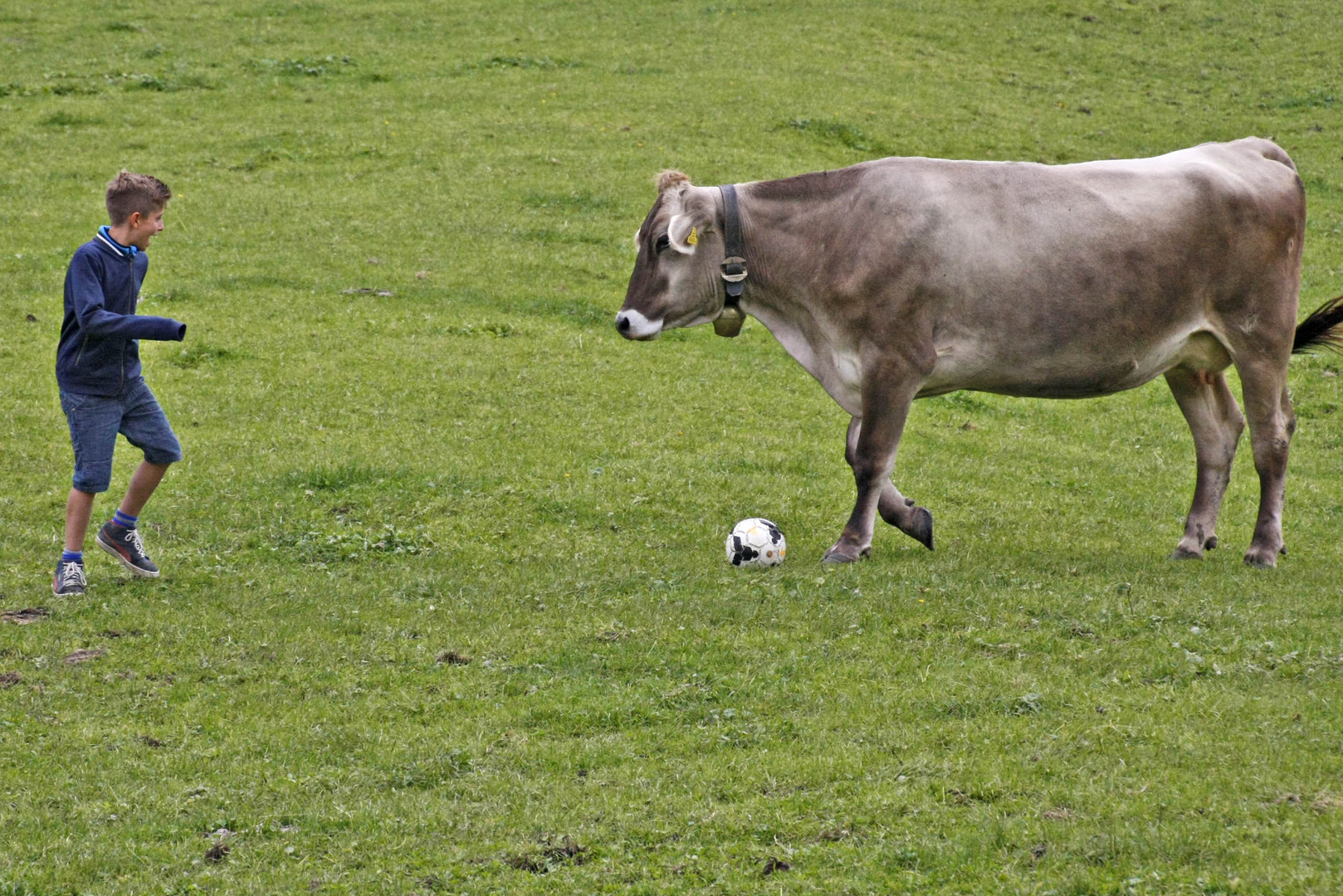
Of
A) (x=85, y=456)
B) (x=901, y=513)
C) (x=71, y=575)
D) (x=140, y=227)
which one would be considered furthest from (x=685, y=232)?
(x=71, y=575)

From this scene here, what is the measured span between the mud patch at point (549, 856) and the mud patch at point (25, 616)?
15.5 feet

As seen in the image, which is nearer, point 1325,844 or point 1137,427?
point 1325,844

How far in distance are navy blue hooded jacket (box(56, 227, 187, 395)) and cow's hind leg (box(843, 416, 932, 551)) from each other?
5.07 m

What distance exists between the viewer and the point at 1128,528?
1266cm

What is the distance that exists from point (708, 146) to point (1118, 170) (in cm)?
1449

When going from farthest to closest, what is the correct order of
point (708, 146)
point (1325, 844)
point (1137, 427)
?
point (708, 146), point (1137, 427), point (1325, 844)

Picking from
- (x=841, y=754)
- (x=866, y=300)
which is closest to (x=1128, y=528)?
(x=866, y=300)

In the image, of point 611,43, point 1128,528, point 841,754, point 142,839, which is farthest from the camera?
point 611,43

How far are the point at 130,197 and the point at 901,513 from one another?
6.04 m

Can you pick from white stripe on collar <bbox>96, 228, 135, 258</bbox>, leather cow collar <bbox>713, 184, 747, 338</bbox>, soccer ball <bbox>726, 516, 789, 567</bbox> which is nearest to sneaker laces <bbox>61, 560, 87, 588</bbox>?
white stripe on collar <bbox>96, 228, 135, 258</bbox>

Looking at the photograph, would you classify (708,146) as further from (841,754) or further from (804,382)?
(841,754)

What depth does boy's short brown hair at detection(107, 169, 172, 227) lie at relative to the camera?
9.43 m

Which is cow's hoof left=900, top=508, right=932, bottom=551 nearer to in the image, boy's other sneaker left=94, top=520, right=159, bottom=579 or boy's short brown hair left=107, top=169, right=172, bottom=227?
boy's other sneaker left=94, top=520, right=159, bottom=579

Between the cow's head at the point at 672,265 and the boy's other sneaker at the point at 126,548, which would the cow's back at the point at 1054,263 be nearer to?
the cow's head at the point at 672,265
